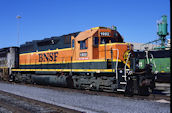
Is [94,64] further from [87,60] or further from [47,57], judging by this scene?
[47,57]

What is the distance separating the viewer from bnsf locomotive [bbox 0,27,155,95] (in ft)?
33.1

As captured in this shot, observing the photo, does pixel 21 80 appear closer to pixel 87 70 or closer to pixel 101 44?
pixel 87 70

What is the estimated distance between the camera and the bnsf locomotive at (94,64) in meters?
10.1

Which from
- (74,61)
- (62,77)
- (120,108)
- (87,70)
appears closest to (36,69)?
(62,77)

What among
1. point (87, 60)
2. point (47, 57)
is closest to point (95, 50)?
point (87, 60)

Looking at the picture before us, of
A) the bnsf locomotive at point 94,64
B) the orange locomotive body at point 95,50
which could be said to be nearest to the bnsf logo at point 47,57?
the bnsf locomotive at point 94,64

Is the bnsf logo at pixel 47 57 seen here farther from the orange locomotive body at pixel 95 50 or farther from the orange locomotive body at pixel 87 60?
the orange locomotive body at pixel 95 50

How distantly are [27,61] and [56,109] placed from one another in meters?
11.8

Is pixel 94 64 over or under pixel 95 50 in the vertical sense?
under

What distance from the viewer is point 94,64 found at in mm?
11484

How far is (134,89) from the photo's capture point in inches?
392

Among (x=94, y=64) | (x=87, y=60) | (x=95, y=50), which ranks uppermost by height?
(x=95, y=50)

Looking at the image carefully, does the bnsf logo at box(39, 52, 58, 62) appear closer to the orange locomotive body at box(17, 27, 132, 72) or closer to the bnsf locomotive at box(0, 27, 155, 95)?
the bnsf locomotive at box(0, 27, 155, 95)

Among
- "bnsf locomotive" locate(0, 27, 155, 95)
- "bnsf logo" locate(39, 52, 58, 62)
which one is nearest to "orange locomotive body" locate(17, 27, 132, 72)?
"bnsf locomotive" locate(0, 27, 155, 95)
